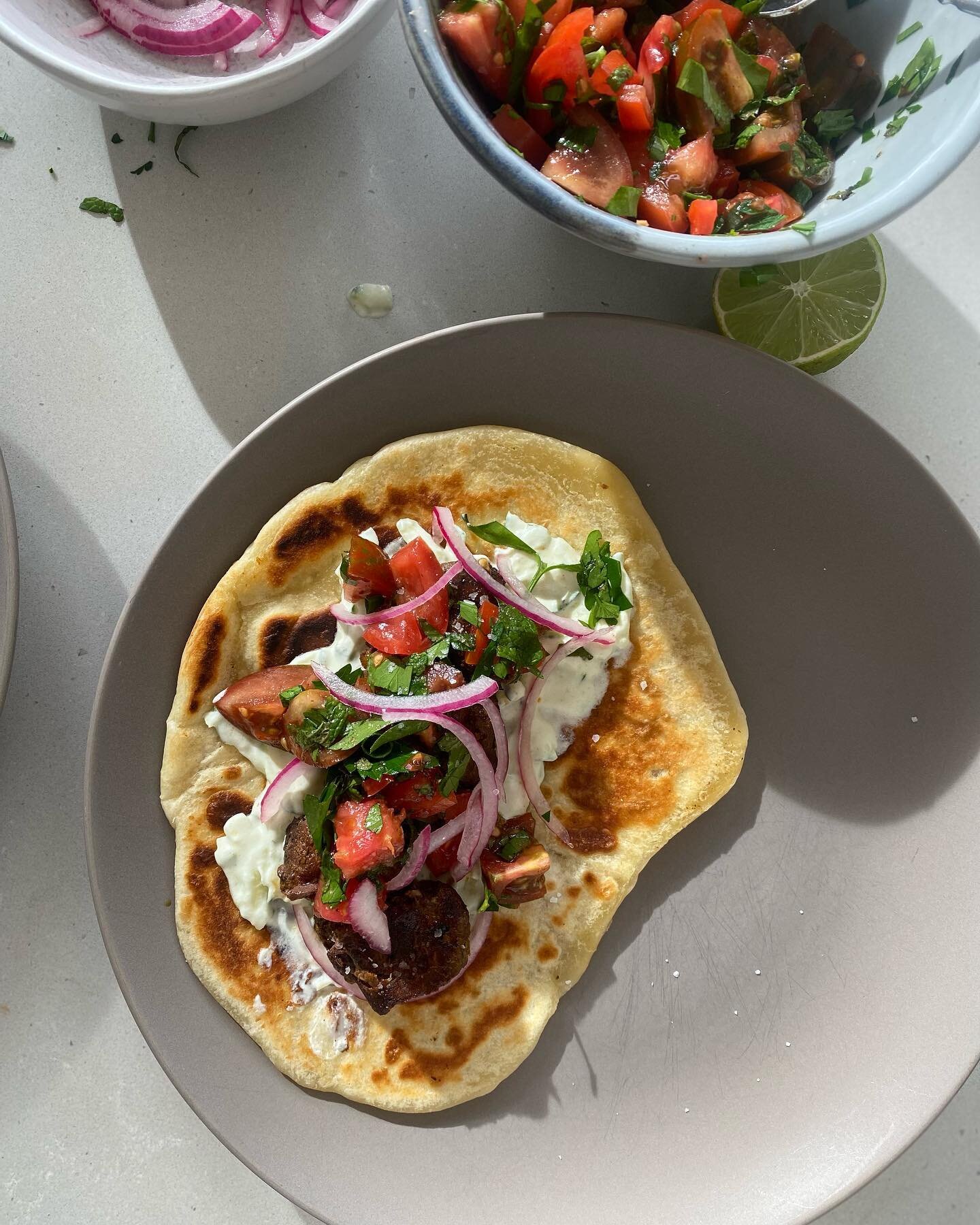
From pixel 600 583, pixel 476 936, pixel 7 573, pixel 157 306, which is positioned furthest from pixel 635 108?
pixel 476 936

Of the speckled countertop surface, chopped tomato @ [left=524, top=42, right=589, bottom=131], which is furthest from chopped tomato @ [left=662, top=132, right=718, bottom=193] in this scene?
the speckled countertop surface

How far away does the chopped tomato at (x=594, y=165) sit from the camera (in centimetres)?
228

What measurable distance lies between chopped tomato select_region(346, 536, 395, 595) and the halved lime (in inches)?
49.4

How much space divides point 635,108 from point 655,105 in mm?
100

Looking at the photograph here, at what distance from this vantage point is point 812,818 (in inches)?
116

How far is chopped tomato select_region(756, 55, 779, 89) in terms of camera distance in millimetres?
2373

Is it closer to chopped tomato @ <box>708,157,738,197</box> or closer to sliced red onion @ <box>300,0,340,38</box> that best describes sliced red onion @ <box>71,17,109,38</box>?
sliced red onion @ <box>300,0,340,38</box>

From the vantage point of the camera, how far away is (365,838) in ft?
8.23

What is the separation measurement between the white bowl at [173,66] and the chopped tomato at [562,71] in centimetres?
48

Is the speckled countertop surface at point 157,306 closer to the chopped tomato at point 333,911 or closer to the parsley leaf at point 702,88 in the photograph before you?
the parsley leaf at point 702,88

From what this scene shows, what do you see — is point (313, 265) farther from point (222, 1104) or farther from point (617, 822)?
point (222, 1104)

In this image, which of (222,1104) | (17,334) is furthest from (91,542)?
(222,1104)

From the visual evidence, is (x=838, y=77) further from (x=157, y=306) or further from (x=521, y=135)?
(x=157, y=306)

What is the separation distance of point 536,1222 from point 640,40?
130 inches
